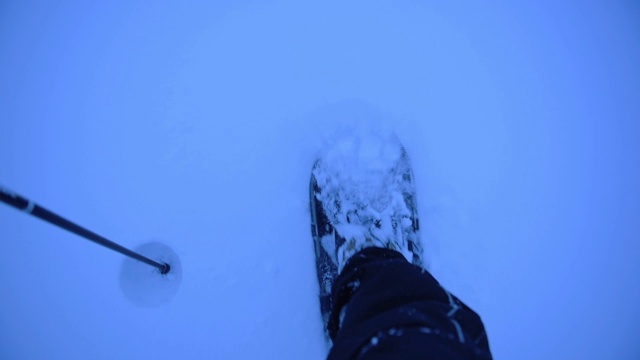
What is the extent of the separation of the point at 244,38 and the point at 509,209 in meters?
1.35

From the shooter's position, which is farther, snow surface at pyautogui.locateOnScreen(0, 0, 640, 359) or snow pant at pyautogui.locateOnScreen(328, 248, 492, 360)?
snow surface at pyautogui.locateOnScreen(0, 0, 640, 359)

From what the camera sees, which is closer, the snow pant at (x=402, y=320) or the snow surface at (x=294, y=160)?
the snow pant at (x=402, y=320)

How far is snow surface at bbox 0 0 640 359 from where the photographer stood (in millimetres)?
1288

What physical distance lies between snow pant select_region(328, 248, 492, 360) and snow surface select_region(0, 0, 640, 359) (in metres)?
0.57

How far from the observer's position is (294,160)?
4.26ft

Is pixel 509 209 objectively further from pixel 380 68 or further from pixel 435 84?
pixel 380 68

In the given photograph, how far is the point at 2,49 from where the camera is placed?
4.74 feet

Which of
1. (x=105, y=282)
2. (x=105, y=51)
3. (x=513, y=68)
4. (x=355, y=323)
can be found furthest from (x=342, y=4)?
(x=105, y=282)

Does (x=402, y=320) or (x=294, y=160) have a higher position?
(x=294, y=160)

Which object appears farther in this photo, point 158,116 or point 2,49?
point 2,49

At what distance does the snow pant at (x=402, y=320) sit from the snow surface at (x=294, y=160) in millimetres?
570

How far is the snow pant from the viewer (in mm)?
581

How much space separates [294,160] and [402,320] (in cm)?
82

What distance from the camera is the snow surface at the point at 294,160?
4.23ft
